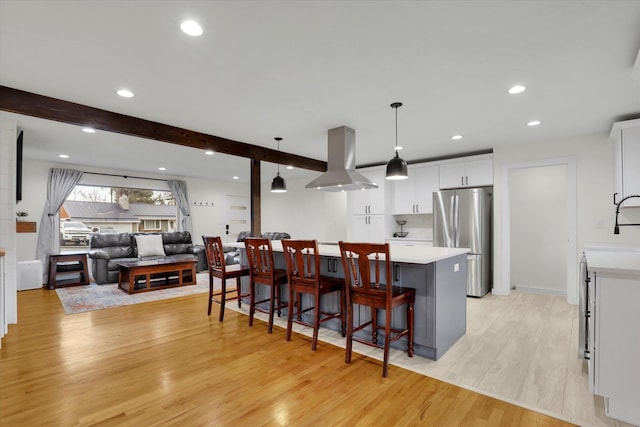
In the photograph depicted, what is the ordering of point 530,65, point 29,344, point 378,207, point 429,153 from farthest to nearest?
point 378,207 → point 429,153 → point 29,344 → point 530,65

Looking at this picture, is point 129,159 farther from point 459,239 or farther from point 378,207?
point 459,239

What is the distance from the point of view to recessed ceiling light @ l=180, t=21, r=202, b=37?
77.8 inches

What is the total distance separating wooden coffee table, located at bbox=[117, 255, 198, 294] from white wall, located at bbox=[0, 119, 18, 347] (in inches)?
62.9

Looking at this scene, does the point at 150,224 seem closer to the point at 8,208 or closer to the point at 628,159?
the point at 8,208

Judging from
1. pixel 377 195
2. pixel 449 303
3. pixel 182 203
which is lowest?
pixel 449 303

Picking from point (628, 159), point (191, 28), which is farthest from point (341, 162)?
point (628, 159)

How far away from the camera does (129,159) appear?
6.24 meters

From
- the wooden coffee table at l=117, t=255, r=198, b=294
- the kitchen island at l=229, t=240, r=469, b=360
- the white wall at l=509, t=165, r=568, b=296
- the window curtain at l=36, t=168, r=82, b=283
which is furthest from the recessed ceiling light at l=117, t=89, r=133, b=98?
the white wall at l=509, t=165, r=568, b=296

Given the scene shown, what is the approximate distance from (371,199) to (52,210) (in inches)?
256

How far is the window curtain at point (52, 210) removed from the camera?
6.13 metres

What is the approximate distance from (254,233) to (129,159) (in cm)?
328

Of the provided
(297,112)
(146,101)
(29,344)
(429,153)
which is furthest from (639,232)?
(29,344)

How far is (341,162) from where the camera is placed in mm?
4043

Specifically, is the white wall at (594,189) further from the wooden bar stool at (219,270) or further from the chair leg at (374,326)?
the wooden bar stool at (219,270)
